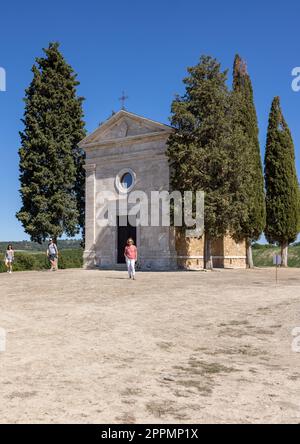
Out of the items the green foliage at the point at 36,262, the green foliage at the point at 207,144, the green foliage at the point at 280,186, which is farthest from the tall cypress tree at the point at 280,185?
the green foliage at the point at 36,262

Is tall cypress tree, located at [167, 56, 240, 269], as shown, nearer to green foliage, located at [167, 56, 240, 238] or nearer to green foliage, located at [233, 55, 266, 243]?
green foliage, located at [167, 56, 240, 238]

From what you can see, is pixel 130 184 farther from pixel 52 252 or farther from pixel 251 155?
pixel 251 155

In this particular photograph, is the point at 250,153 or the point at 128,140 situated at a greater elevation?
the point at 128,140

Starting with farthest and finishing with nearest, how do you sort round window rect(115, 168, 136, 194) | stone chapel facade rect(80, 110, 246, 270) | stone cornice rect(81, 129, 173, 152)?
1. round window rect(115, 168, 136, 194)
2. stone cornice rect(81, 129, 173, 152)
3. stone chapel facade rect(80, 110, 246, 270)

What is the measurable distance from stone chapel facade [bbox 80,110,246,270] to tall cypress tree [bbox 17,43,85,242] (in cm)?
186

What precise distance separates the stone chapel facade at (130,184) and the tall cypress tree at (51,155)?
6.09ft

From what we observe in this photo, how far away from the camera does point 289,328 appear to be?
8.25m

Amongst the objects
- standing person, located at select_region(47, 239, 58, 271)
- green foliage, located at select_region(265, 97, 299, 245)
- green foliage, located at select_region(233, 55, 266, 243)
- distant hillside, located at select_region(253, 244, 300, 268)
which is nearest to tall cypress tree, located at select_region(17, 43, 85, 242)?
standing person, located at select_region(47, 239, 58, 271)

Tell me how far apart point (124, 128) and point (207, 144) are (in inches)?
236

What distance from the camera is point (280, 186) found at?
28641 mm

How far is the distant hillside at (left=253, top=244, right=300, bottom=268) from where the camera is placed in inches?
1350

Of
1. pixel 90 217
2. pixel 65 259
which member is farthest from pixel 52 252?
pixel 65 259

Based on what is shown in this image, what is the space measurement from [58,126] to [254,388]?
25799 millimetres

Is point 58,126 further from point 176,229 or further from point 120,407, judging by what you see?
point 120,407
